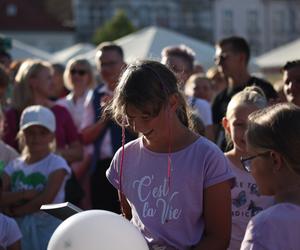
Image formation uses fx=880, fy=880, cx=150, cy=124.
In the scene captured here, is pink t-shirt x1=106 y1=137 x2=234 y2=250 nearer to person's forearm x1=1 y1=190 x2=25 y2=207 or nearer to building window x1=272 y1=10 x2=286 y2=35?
person's forearm x1=1 y1=190 x2=25 y2=207

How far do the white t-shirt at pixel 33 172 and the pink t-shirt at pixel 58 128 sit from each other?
77 centimetres

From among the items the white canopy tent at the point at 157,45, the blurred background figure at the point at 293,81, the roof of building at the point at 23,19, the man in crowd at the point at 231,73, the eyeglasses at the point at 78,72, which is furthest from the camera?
the roof of building at the point at 23,19

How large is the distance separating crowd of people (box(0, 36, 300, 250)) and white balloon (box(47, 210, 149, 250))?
275 millimetres

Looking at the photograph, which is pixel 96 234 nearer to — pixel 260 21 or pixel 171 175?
pixel 171 175

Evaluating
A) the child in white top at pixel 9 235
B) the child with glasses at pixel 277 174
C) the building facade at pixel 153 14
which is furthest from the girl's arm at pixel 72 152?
the building facade at pixel 153 14

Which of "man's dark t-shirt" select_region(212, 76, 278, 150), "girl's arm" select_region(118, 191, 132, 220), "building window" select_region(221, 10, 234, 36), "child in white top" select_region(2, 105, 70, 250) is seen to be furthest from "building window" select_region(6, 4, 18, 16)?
"girl's arm" select_region(118, 191, 132, 220)

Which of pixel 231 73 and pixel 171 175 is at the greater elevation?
pixel 171 175

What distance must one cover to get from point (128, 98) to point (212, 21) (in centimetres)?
7011

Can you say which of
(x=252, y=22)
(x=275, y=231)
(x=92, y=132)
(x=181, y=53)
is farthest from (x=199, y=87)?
(x=252, y=22)

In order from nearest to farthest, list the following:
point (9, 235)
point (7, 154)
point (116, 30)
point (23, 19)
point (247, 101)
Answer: point (247, 101) → point (9, 235) → point (7, 154) → point (116, 30) → point (23, 19)

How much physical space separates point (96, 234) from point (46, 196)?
8.34 feet

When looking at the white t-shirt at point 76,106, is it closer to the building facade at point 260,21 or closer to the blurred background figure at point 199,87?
the blurred background figure at point 199,87

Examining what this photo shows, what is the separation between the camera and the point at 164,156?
353cm

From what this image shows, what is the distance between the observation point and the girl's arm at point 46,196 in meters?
5.64
